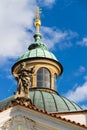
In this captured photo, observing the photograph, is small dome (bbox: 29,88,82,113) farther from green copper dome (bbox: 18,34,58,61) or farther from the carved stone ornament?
the carved stone ornament

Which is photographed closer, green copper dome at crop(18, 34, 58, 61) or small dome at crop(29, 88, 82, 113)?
small dome at crop(29, 88, 82, 113)

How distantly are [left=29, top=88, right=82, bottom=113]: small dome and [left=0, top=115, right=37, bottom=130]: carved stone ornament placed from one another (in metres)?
7.15

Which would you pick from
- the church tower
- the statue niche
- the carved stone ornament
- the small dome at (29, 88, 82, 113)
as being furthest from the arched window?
the carved stone ornament

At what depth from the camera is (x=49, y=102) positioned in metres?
27.2

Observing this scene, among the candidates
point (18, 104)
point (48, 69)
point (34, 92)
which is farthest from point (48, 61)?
point (18, 104)

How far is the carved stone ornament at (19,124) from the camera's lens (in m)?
19.2

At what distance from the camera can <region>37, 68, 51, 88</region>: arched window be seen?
32.5 meters

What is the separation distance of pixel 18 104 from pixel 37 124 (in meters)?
1.14

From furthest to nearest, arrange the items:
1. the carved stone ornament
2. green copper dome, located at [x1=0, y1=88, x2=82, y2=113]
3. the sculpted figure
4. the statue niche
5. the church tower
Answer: the church tower
green copper dome, located at [x1=0, y1=88, x2=82, y2=113]
the sculpted figure
the statue niche
the carved stone ornament

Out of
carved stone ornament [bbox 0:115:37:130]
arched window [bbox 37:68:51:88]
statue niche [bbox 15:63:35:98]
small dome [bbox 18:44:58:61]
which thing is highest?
small dome [bbox 18:44:58:61]

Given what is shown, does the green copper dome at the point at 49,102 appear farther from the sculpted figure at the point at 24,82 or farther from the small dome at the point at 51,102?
the sculpted figure at the point at 24,82

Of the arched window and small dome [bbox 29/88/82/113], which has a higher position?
the arched window

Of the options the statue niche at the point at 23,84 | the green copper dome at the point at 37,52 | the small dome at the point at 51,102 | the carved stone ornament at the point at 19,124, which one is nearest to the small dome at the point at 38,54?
the green copper dome at the point at 37,52

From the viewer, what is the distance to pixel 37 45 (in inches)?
1355
